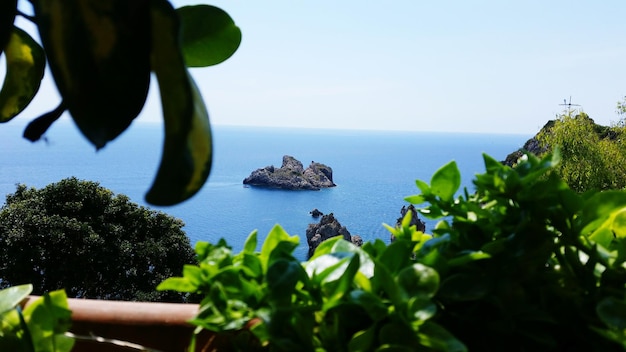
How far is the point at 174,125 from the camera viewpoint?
211 mm

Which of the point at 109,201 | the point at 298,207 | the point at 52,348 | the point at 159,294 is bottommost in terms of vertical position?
the point at 298,207

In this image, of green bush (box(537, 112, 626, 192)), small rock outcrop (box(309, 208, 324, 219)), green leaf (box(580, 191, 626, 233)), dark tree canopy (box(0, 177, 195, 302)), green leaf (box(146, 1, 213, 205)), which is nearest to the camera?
green leaf (box(146, 1, 213, 205))

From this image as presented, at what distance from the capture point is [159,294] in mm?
8133

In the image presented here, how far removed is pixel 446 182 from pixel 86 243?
7.87 metres

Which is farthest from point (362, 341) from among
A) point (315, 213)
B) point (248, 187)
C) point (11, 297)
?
point (248, 187)

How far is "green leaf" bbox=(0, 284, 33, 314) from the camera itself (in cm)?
33

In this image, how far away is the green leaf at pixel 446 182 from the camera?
13.7 inches

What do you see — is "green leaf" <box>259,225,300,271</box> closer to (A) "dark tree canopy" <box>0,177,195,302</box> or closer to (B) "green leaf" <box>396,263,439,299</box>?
(B) "green leaf" <box>396,263,439,299</box>

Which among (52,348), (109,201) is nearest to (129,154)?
(109,201)

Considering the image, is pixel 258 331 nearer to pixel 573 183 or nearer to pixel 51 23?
pixel 51 23

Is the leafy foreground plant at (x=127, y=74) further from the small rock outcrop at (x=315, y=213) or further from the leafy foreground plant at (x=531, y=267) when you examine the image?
the small rock outcrop at (x=315, y=213)

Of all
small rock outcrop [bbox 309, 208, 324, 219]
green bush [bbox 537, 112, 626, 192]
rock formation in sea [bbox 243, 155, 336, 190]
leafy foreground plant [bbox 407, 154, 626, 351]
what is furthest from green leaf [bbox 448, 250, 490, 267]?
rock formation in sea [bbox 243, 155, 336, 190]

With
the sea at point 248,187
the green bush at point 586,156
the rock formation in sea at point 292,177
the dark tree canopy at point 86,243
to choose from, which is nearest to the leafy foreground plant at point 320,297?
the dark tree canopy at point 86,243

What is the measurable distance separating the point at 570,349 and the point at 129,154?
54132 millimetres
